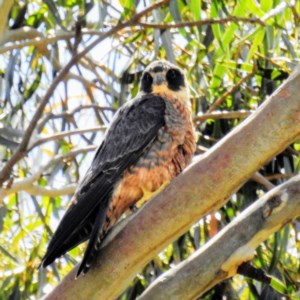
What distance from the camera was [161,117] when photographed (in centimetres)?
368

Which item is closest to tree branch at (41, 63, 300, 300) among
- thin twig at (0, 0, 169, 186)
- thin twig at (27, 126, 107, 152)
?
thin twig at (0, 0, 169, 186)

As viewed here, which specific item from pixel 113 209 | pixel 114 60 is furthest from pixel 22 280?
pixel 113 209

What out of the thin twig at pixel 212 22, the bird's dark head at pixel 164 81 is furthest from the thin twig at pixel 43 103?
the bird's dark head at pixel 164 81

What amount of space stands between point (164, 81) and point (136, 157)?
1.69 feet

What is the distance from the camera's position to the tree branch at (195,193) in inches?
105

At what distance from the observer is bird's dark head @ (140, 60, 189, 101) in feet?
12.9

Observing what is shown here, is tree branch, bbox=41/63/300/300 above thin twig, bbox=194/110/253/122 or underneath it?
above

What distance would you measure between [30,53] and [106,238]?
2443mm

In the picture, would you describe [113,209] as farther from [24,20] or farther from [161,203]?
[24,20]

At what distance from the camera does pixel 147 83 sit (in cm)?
403

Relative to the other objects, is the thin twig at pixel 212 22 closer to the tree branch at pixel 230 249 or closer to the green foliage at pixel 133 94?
the green foliage at pixel 133 94

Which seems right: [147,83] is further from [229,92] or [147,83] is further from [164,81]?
[229,92]

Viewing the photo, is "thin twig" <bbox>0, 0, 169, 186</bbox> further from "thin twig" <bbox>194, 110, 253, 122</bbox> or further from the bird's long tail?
the bird's long tail

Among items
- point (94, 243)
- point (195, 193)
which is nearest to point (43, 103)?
point (94, 243)
